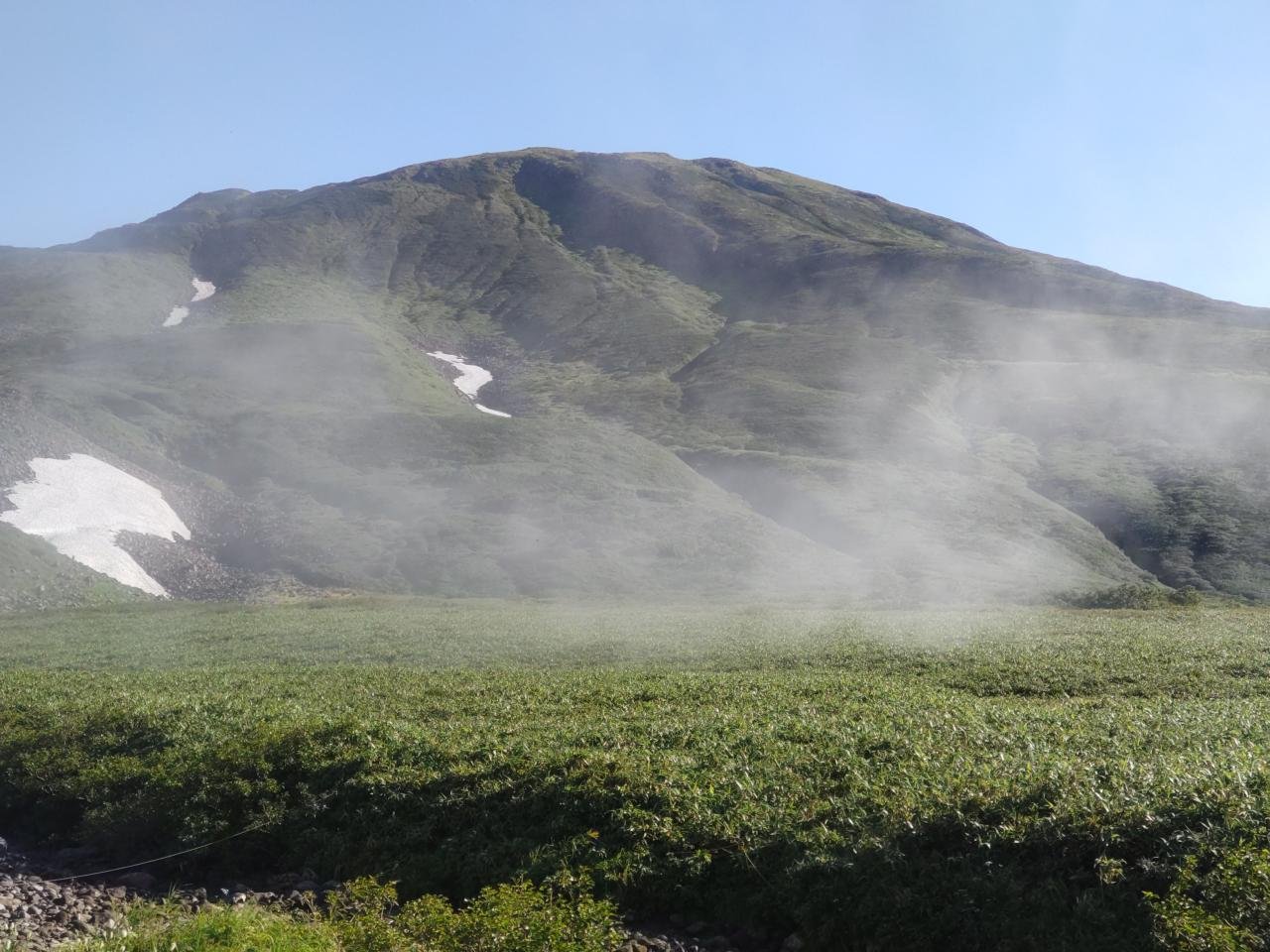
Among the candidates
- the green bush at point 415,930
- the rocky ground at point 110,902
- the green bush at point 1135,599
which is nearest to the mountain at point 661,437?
the green bush at point 1135,599

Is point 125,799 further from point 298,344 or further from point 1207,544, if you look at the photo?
point 298,344

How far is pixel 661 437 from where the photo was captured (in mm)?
119312

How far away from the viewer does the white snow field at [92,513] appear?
66.2 meters

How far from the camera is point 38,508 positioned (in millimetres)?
70438

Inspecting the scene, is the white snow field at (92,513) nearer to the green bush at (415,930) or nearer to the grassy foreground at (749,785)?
the grassy foreground at (749,785)

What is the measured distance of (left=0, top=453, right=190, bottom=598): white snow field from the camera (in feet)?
217

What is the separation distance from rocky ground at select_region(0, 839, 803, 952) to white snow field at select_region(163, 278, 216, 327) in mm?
168950

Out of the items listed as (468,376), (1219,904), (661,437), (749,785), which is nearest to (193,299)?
(468,376)

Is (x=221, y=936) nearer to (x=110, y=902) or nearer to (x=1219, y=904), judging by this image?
(x=110, y=902)

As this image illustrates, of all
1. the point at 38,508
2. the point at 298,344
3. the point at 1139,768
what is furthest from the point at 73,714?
the point at 298,344

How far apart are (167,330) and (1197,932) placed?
168 m

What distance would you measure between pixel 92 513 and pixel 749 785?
75965mm

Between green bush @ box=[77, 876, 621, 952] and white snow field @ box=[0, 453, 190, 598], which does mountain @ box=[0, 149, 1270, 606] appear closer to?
white snow field @ box=[0, 453, 190, 598]

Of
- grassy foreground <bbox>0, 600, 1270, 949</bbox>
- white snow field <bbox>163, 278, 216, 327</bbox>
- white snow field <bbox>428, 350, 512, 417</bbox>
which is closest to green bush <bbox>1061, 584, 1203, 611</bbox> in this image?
grassy foreground <bbox>0, 600, 1270, 949</bbox>
